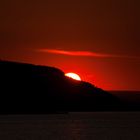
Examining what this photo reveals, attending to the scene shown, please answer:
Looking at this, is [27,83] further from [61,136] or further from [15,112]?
[61,136]

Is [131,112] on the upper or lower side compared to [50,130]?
upper

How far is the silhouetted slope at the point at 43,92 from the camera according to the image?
168625mm

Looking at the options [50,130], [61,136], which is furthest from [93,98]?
[61,136]

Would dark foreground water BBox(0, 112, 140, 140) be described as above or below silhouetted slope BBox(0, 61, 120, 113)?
below

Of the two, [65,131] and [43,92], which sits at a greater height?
[43,92]

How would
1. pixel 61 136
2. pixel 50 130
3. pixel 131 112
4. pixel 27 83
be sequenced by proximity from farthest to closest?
pixel 131 112 < pixel 27 83 < pixel 50 130 < pixel 61 136

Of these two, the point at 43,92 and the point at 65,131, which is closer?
the point at 65,131

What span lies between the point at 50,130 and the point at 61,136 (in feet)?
46.3

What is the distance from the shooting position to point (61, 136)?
10812 centimetres

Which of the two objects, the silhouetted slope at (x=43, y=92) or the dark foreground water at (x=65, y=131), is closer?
the dark foreground water at (x=65, y=131)

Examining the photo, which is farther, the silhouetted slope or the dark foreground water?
the silhouetted slope

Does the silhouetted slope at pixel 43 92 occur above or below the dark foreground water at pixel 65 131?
above

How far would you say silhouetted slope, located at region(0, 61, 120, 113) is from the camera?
553ft

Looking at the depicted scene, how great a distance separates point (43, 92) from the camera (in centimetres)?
17488
